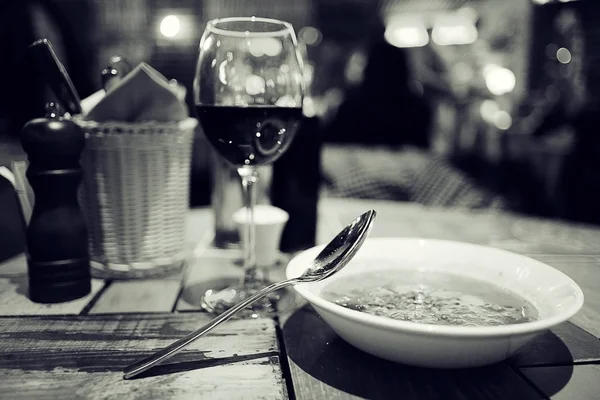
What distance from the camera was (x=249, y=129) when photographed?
0.80 m

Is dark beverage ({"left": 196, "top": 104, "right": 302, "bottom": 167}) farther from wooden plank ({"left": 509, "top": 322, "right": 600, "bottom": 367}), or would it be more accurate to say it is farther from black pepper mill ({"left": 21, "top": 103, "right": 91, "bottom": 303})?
wooden plank ({"left": 509, "top": 322, "right": 600, "bottom": 367})

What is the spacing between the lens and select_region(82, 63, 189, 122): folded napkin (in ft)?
2.79

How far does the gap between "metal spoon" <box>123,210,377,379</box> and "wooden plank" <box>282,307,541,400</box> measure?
88 millimetres

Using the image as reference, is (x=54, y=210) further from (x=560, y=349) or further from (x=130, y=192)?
(x=560, y=349)

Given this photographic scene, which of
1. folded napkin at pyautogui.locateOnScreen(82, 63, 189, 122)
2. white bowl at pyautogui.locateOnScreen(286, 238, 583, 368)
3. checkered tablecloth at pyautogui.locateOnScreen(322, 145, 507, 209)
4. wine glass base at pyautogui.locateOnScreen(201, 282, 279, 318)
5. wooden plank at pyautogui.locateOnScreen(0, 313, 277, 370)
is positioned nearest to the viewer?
white bowl at pyautogui.locateOnScreen(286, 238, 583, 368)

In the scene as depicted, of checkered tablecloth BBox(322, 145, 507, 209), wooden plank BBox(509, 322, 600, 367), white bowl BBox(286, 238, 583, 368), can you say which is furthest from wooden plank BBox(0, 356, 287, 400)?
checkered tablecloth BBox(322, 145, 507, 209)

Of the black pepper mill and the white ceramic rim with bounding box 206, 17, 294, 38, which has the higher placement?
the white ceramic rim with bounding box 206, 17, 294, 38

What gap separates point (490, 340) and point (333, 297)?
22cm

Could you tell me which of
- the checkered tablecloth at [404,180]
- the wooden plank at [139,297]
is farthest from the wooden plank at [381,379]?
the checkered tablecloth at [404,180]

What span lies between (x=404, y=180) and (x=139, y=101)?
1.25m

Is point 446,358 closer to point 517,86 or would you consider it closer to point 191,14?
point 517,86

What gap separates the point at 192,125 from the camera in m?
0.94

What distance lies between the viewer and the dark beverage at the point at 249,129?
79 centimetres

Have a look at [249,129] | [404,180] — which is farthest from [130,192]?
[404,180]
